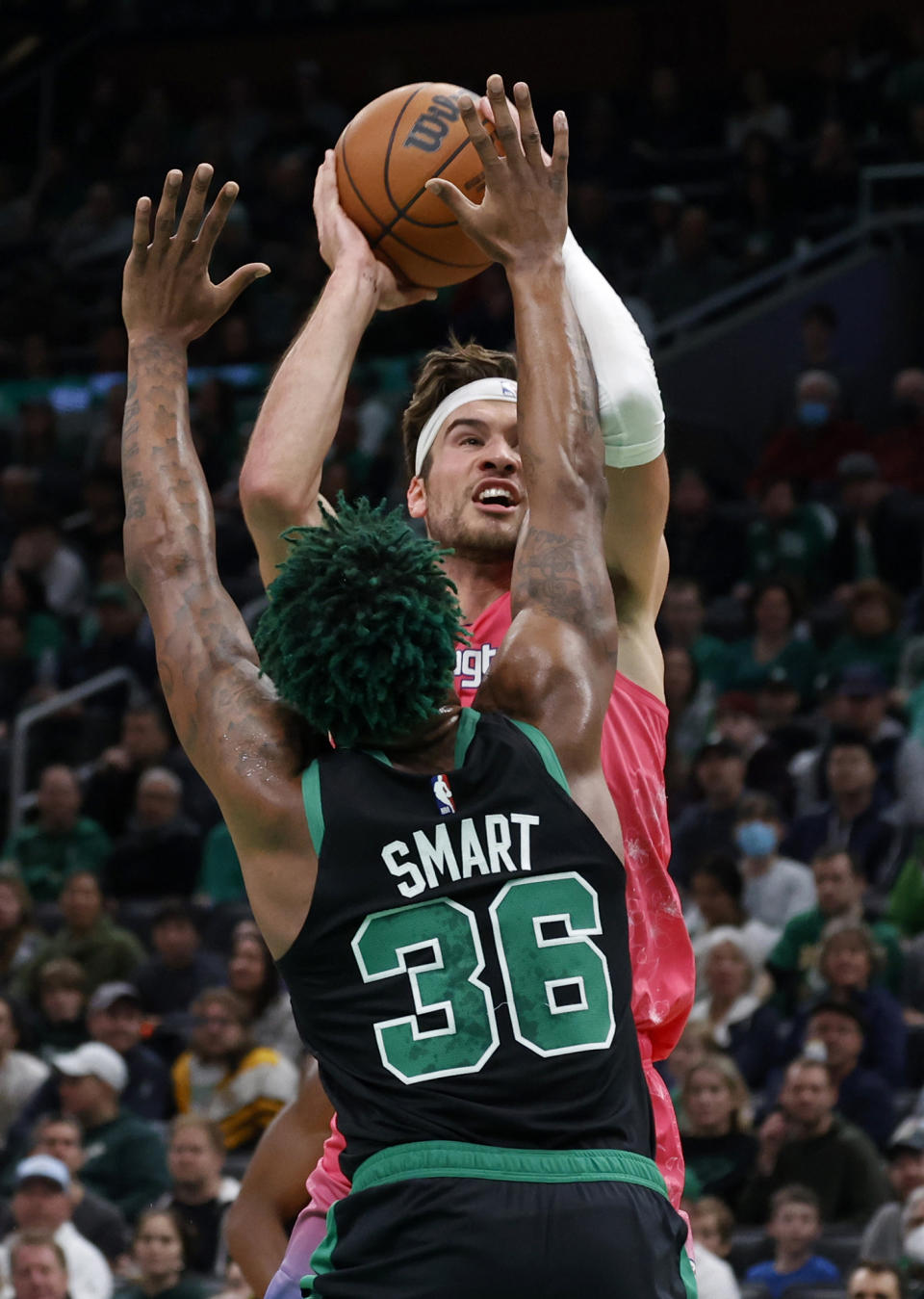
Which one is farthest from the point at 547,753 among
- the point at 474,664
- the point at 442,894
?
the point at 474,664

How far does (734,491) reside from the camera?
1289 centimetres

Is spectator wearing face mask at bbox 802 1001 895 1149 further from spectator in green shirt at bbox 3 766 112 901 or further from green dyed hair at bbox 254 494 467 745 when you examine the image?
green dyed hair at bbox 254 494 467 745

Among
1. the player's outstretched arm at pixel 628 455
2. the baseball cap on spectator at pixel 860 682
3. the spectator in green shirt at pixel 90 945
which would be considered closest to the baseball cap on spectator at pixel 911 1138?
the baseball cap on spectator at pixel 860 682

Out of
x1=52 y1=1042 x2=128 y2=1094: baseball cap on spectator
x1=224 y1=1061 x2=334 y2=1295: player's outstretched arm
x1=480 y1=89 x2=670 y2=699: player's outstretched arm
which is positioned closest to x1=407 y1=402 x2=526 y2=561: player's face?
x1=480 y1=89 x2=670 y2=699: player's outstretched arm

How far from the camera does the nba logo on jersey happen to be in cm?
289

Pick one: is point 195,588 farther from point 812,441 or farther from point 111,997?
point 812,441

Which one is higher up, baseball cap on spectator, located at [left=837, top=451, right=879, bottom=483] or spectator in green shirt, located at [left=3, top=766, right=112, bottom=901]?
baseball cap on spectator, located at [left=837, top=451, right=879, bottom=483]

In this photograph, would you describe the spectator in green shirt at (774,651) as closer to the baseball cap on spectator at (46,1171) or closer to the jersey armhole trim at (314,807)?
the baseball cap on spectator at (46,1171)

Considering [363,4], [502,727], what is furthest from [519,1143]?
[363,4]

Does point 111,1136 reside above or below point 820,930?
below

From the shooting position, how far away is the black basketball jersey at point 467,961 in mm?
2816

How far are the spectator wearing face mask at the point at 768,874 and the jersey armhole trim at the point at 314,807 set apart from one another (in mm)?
5956

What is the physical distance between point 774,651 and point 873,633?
529mm

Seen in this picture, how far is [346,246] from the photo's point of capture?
12.9 ft
